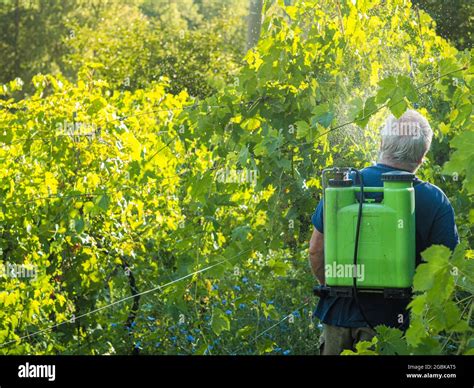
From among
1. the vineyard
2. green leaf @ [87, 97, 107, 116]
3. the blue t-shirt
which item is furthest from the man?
green leaf @ [87, 97, 107, 116]

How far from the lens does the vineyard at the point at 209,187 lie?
14.1 feet

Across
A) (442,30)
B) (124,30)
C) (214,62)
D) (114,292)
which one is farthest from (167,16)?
(114,292)

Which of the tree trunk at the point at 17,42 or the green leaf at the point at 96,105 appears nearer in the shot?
the green leaf at the point at 96,105

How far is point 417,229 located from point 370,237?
0.25m

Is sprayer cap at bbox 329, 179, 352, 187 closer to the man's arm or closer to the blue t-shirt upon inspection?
the blue t-shirt

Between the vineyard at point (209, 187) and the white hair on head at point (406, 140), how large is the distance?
26cm

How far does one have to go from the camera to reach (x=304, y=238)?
496cm

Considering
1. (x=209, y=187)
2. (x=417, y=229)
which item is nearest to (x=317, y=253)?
(x=417, y=229)

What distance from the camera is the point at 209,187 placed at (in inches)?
165

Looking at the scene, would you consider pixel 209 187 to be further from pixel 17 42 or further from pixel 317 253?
pixel 17 42

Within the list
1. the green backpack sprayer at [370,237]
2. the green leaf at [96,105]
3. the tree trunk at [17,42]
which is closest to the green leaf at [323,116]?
the green backpack sprayer at [370,237]

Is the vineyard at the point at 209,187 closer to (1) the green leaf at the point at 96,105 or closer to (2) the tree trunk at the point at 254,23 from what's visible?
(1) the green leaf at the point at 96,105

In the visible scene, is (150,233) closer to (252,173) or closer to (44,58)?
(252,173)

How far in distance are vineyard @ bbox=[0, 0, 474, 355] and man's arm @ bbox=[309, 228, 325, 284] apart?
1.55 feet
